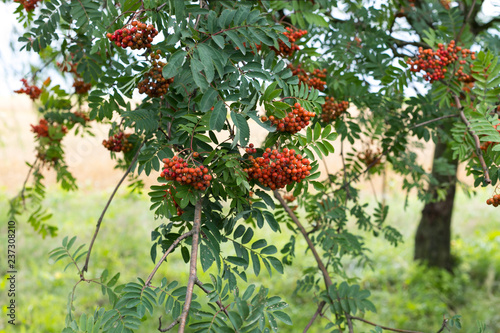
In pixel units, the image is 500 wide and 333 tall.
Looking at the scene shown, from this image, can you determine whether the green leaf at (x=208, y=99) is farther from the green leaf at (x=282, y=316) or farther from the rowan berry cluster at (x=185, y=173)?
the green leaf at (x=282, y=316)

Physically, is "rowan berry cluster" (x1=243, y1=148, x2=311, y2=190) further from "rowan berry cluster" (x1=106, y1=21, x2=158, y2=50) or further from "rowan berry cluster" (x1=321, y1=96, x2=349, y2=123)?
"rowan berry cluster" (x1=321, y1=96, x2=349, y2=123)

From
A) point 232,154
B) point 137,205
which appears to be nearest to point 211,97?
point 232,154

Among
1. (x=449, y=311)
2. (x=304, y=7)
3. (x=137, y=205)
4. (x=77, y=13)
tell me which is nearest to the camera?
(x=77, y=13)

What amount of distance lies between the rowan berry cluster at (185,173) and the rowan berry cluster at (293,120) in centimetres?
18

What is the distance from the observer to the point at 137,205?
4898mm

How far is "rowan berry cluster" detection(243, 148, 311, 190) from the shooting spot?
2.82 ft

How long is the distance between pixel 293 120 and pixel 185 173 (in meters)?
0.25

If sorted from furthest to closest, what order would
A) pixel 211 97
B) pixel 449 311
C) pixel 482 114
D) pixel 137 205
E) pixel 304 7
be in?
pixel 137 205 < pixel 449 311 < pixel 304 7 < pixel 482 114 < pixel 211 97

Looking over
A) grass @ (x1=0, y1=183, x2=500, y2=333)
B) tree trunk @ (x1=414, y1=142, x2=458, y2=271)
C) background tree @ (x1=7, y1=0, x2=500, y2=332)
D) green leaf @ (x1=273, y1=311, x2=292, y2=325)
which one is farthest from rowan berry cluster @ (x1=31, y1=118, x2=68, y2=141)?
tree trunk @ (x1=414, y1=142, x2=458, y2=271)

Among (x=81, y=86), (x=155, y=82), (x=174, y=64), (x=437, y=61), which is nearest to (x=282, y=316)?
(x=174, y=64)

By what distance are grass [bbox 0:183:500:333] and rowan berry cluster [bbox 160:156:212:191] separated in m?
1.82

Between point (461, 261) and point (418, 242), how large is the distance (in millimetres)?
448

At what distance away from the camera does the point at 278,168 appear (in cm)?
85

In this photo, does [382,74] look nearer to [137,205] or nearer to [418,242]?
[418,242]
